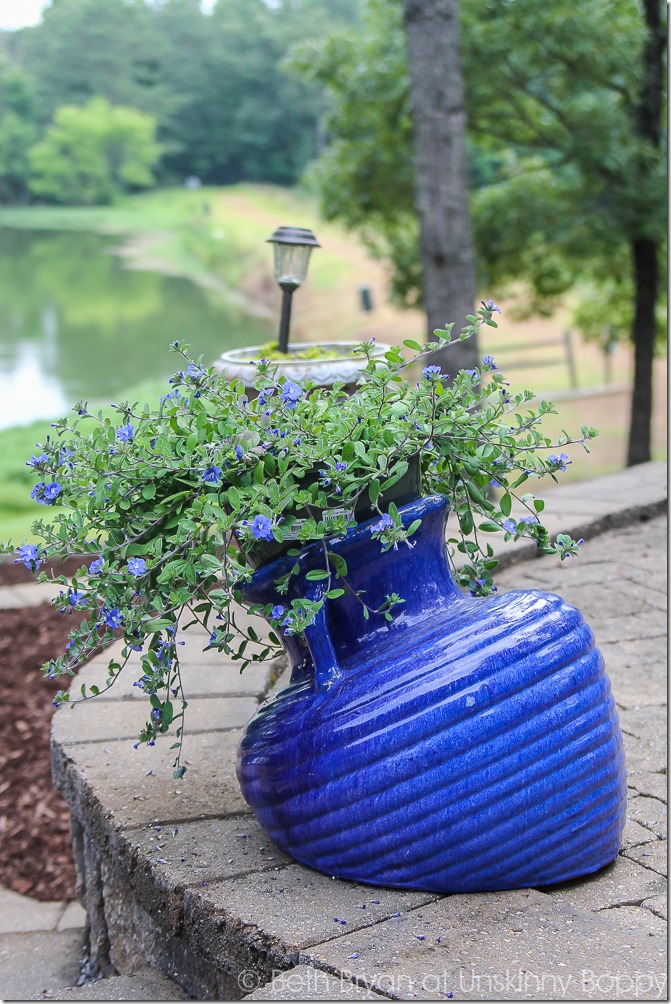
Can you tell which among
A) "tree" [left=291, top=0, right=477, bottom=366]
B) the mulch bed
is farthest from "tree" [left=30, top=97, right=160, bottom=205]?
the mulch bed

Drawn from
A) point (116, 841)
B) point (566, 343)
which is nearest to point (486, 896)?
point (116, 841)

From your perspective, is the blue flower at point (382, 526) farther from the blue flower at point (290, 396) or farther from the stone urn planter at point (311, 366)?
the stone urn planter at point (311, 366)

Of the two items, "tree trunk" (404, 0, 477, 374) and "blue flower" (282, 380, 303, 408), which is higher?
"tree trunk" (404, 0, 477, 374)

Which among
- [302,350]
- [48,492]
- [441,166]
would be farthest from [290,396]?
[441,166]

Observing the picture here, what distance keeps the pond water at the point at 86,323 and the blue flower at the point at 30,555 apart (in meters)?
12.0

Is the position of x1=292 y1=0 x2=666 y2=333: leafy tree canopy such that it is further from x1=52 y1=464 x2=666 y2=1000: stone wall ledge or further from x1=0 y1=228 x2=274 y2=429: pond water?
x1=0 y1=228 x2=274 y2=429: pond water

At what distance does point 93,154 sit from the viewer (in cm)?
2270

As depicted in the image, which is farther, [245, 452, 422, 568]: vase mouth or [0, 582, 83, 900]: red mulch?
[0, 582, 83, 900]: red mulch

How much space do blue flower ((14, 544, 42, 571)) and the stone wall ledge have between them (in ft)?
1.75

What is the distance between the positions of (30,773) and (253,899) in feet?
6.37

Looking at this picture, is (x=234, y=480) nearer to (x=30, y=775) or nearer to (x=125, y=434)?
(x=125, y=434)

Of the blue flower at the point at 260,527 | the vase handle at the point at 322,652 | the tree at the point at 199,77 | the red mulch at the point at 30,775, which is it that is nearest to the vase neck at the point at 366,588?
the vase handle at the point at 322,652

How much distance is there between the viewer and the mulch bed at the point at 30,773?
9.14 feet

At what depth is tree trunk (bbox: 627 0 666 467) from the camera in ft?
24.8
